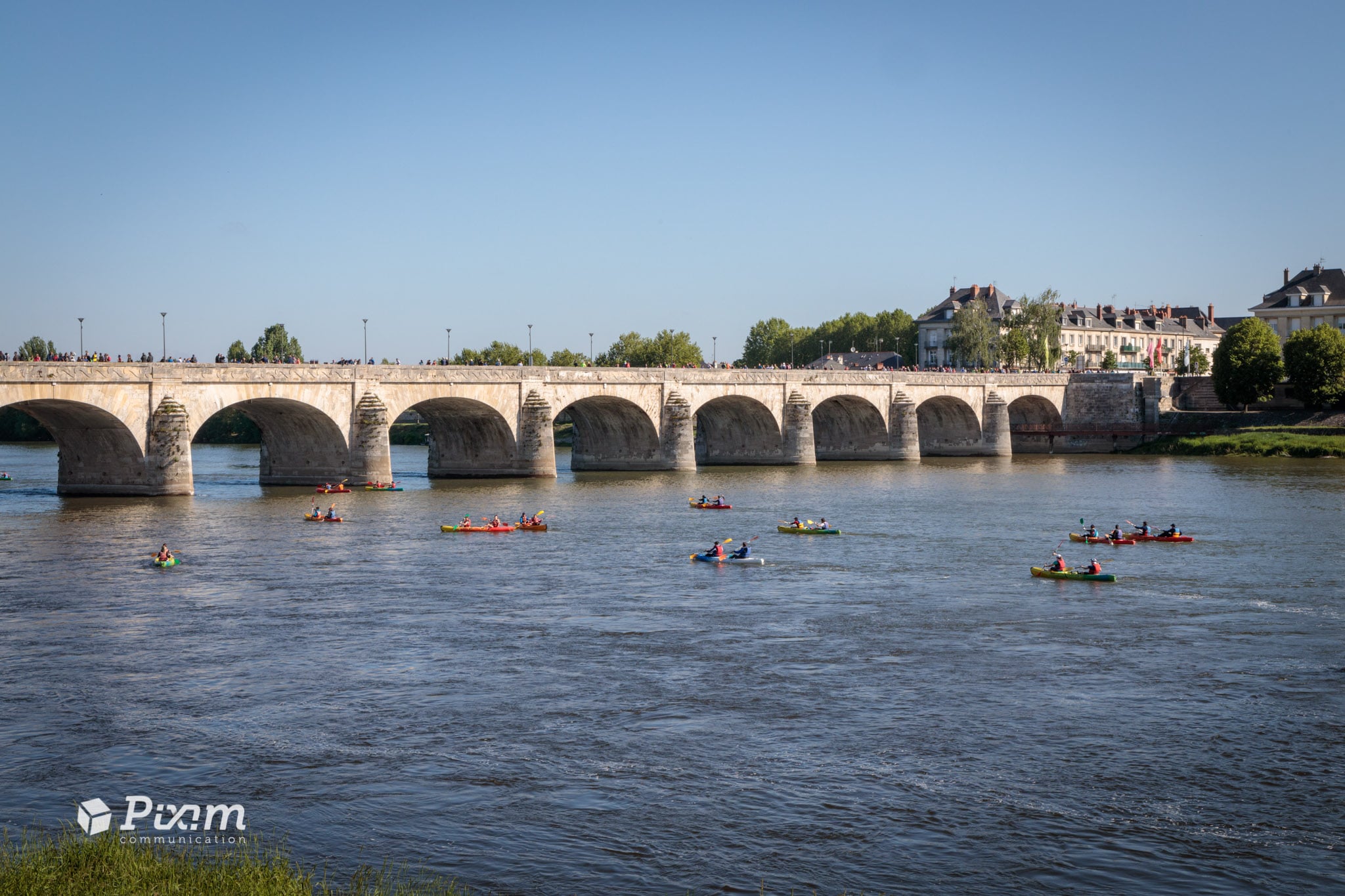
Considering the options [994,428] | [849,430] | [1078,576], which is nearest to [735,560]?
[1078,576]

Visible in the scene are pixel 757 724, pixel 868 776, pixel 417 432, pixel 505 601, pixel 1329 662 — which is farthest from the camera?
pixel 417 432

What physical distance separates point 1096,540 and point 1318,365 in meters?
64.7

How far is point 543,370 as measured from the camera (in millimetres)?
79062

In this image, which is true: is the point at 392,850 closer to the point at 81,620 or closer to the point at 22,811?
the point at 22,811

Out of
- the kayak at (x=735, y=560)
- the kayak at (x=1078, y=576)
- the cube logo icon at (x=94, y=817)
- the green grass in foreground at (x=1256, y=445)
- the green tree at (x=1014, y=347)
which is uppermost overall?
the green tree at (x=1014, y=347)

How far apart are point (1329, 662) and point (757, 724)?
1347cm

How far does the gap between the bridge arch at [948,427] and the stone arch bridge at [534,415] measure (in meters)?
0.13

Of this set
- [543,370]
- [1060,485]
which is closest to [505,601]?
[543,370]

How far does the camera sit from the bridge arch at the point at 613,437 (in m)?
87.4

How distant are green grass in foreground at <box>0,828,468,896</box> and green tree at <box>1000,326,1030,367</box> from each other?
12653 centimetres

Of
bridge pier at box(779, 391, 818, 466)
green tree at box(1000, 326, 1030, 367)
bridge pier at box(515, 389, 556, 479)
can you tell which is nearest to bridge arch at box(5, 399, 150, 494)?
bridge pier at box(515, 389, 556, 479)

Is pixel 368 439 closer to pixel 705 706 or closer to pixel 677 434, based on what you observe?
pixel 677 434

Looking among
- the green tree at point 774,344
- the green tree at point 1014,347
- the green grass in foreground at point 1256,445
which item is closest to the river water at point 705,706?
the green grass in foreground at point 1256,445

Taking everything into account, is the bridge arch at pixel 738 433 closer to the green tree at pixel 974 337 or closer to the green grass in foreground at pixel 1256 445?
the green grass in foreground at pixel 1256 445
